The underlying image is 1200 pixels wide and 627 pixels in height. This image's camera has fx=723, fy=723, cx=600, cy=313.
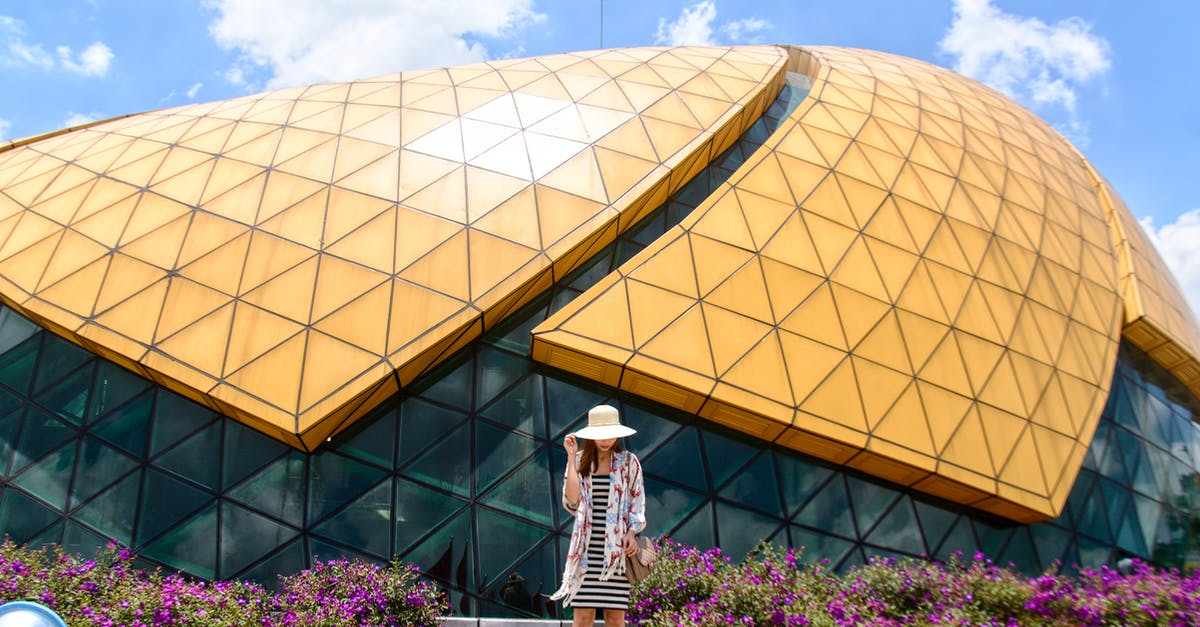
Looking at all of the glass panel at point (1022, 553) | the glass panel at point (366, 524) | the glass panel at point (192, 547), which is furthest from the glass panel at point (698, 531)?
the glass panel at point (192, 547)

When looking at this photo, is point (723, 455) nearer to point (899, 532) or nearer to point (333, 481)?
point (899, 532)

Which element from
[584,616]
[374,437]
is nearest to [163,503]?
[374,437]

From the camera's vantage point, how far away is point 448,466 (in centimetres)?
1366

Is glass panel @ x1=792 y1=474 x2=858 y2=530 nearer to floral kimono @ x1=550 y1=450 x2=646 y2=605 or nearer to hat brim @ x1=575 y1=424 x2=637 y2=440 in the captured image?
floral kimono @ x1=550 y1=450 x2=646 y2=605

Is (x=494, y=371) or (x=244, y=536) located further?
(x=494, y=371)

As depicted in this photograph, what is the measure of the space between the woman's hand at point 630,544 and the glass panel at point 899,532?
8.95m

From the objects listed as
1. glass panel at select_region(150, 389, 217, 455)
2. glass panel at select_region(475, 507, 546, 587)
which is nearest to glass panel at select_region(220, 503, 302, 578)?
glass panel at select_region(150, 389, 217, 455)

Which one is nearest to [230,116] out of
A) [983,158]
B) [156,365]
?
[156,365]

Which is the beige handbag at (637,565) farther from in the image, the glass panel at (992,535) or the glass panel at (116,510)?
the glass panel at (992,535)

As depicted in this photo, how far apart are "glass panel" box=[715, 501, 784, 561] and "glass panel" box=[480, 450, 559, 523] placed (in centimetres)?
319

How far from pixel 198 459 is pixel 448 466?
15.2ft

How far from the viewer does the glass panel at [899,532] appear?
14.3 meters

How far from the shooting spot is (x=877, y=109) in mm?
20266

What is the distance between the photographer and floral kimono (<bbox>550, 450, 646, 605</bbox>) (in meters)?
7.13
